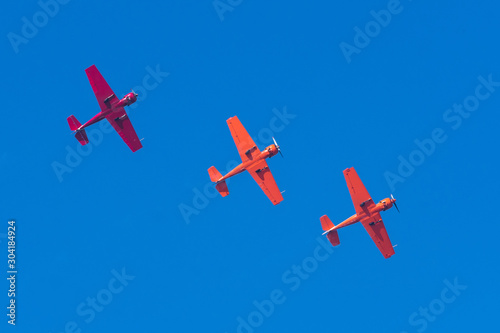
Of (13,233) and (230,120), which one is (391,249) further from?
(13,233)

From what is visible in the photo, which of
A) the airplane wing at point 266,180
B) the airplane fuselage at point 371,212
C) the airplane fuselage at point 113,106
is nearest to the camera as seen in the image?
the airplane fuselage at point 113,106

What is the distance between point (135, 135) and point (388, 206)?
3304 centimetres

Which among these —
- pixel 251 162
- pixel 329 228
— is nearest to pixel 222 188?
pixel 251 162

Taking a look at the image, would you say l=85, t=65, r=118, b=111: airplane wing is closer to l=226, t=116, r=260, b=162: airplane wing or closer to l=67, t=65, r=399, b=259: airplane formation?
l=67, t=65, r=399, b=259: airplane formation

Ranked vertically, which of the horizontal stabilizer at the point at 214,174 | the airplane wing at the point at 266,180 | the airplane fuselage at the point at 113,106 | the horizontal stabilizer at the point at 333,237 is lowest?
the horizontal stabilizer at the point at 333,237

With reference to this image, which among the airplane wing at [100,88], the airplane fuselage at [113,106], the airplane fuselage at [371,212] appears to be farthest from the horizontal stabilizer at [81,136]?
the airplane fuselage at [371,212]

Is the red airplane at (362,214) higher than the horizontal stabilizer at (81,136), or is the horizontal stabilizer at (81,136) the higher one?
the horizontal stabilizer at (81,136)

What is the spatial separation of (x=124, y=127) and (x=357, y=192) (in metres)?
30.1

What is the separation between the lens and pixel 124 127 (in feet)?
453

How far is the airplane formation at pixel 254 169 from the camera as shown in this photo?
136375mm

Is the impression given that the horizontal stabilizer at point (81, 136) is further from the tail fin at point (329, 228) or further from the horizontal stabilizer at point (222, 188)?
the tail fin at point (329, 228)

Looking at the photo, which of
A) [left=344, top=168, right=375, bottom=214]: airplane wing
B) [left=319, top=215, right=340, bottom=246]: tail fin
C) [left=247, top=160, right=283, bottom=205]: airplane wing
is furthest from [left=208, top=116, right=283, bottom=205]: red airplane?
[left=344, top=168, right=375, bottom=214]: airplane wing

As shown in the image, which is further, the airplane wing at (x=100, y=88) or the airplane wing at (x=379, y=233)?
the airplane wing at (x=379, y=233)

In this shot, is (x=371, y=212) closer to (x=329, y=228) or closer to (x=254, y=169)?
(x=329, y=228)
